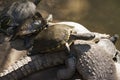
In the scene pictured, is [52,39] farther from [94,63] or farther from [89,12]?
[89,12]

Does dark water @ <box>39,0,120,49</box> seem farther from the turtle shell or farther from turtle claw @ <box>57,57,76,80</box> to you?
turtle claw @ <box>57,57,76,80</box>

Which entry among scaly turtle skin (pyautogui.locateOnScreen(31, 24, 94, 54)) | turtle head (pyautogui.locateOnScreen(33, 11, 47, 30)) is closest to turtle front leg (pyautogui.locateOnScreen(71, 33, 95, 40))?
scaly turtle skin (pyautogui.locateOnScreen(31, 24, 94, 54))

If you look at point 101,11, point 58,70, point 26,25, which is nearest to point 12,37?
point 26,25

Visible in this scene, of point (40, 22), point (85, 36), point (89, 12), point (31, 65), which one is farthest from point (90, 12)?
point (31, 65)

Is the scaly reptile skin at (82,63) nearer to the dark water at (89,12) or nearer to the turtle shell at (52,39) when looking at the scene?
the turtle shell at (52,39)

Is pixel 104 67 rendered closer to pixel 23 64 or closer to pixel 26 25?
pixel 23 64

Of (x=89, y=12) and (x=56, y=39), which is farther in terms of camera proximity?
(x=89, y=12)
